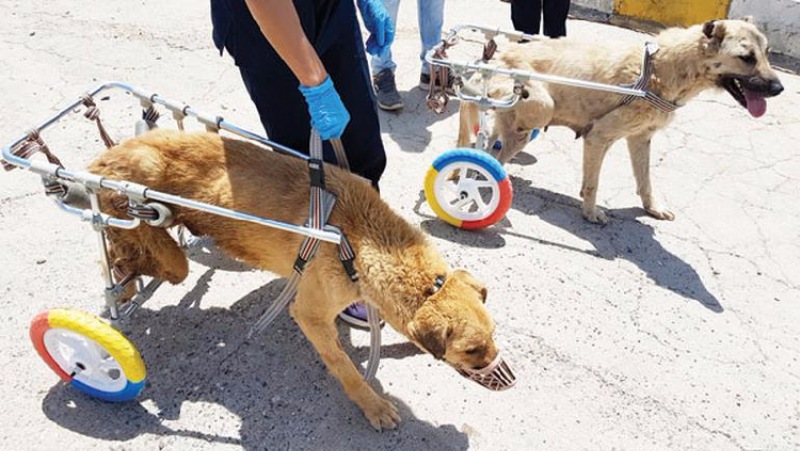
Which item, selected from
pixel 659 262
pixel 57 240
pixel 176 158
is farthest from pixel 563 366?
pixel 57 240

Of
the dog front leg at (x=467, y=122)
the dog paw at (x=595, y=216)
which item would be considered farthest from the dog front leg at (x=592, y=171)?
the dog front leg at (x=467, y=122)

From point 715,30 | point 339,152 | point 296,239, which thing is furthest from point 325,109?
point 715,30

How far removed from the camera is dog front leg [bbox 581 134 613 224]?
4.57m

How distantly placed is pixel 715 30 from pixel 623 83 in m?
0.67

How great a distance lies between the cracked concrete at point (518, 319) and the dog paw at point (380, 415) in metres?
0.05

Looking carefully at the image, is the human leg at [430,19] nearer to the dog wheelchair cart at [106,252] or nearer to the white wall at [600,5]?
the dog wheelchair cart at [106,252]

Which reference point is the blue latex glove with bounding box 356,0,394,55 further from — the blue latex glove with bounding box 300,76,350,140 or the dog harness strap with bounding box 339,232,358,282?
the dog harness strap with bounding box 339,232,358,282

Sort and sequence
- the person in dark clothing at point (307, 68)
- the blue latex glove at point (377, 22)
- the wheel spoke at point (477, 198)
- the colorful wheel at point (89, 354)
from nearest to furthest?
the person in dark clothing at point (307, 68)
the colorful wheel at point (89, 354)
the blue latex glove at point (377, 22)
the wheel spoke at point (477, 198)

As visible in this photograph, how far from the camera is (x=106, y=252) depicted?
2.88 meters

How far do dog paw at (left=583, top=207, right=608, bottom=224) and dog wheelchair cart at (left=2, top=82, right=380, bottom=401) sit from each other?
2461 millimetres

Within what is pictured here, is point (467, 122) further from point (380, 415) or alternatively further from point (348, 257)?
point (380, 415)

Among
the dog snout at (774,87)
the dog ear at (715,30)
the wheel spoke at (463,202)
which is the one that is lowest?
the wheel spoke at (463,202)

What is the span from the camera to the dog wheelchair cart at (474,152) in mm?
4191

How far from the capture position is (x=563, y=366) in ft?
11.5
